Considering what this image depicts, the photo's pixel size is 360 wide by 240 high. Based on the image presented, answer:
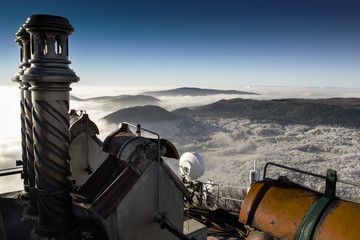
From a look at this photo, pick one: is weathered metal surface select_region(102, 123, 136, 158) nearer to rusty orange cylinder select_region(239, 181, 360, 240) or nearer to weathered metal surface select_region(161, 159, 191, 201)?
weathered metal surface select_region(161, 159, 191, 201)

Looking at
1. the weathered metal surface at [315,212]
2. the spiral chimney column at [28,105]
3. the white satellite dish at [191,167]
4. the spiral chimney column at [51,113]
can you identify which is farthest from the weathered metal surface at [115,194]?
the white satellite dish at [191,167]

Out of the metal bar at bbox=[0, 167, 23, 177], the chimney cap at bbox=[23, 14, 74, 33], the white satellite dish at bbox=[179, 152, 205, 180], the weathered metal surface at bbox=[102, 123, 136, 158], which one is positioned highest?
the chimney cap at bbox=[23, 14, 74, 33]

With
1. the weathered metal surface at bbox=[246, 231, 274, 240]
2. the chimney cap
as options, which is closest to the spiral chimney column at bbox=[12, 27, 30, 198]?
the chimney cap

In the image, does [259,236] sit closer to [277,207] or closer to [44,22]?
[277,207]

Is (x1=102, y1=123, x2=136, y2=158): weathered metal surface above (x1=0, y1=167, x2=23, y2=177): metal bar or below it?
above

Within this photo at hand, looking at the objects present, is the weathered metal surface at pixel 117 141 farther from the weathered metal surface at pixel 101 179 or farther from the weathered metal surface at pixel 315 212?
the weathered metal surface at pixel 315 212

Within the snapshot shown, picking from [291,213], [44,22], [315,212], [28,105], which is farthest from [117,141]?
[315,212]
